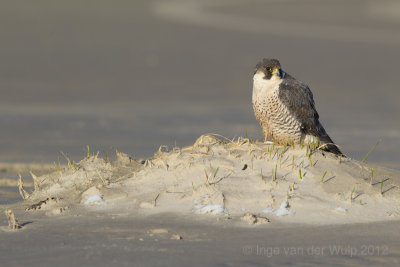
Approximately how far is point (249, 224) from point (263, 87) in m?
2.16

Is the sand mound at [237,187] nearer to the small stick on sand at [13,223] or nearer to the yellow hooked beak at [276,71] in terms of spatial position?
the small stick on sand at [13,223]

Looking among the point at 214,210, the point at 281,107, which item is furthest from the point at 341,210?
the point at 281,107

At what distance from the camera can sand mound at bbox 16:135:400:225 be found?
5051 millimetres

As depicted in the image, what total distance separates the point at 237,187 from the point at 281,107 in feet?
4.89

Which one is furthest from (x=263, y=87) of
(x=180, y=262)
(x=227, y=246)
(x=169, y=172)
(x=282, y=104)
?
(x=180, y=262)

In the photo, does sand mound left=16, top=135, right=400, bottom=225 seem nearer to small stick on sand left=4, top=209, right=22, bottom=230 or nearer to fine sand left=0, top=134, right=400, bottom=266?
fine sand left=0, top=134, right=400, bottom=266

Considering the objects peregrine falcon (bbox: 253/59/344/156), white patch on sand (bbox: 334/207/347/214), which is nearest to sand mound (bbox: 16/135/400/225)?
white patch on sand (bbox: 334/207/347/214)

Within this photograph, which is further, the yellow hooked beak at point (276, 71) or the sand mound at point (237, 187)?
the yellow hooked beak at point (276, 71)

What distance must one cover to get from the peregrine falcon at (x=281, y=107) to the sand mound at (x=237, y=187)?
Answer: 22.1 inches

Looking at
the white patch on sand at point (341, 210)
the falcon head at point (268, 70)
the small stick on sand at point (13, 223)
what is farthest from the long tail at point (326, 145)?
the small stick on sand at point (13, 223)

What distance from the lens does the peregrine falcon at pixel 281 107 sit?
6570 millimetres

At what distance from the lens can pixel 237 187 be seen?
5.30 metres

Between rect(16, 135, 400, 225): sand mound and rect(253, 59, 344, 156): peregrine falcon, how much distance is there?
56 centimetres

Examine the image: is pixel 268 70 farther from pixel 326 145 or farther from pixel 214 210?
pixel 214 210
